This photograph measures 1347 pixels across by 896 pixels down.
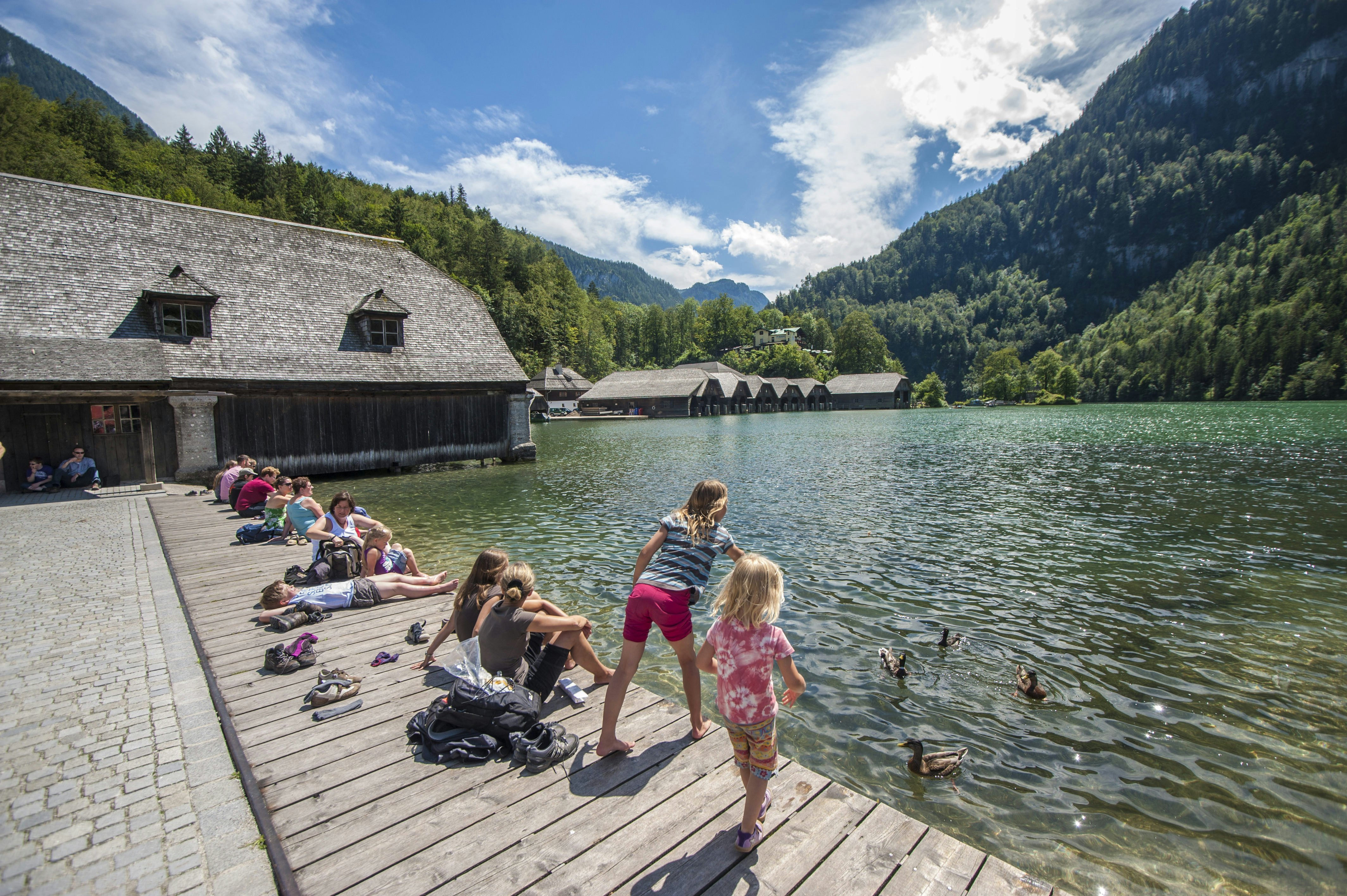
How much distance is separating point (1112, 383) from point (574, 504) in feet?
462

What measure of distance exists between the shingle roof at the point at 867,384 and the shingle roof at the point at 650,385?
129ft

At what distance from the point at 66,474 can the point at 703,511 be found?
83.2 ft

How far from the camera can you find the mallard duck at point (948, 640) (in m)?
8.28

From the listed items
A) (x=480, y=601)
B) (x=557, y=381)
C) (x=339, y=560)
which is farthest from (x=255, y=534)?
(x=557, y=381)

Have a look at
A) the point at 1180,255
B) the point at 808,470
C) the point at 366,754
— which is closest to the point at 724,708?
the point at 366,754

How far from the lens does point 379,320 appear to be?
26859mm

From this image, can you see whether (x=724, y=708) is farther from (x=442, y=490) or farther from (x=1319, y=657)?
(x=442, y=490)

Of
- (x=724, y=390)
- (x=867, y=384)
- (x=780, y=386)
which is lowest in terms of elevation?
(x=724, y=390)

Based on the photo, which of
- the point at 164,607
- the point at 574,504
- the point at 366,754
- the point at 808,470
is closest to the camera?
the point at 366,754

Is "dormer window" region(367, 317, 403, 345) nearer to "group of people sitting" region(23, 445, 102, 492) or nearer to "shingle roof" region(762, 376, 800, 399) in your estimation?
"group of people sitting" region(23, 445, 102, 492)

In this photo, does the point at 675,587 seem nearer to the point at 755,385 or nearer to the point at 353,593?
the point at 353,593

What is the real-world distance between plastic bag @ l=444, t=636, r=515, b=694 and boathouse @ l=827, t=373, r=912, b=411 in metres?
118

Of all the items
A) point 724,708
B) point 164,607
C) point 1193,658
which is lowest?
point 1193,658

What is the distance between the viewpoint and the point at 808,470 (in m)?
26.6
